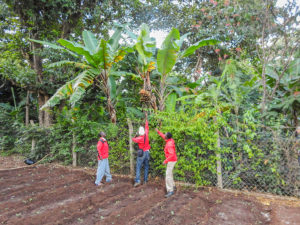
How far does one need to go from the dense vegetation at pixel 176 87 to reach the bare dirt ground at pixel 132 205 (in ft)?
1.72

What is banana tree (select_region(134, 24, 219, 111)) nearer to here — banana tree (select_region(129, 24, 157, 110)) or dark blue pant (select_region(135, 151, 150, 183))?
banana tree (select_region(129, 24, 157, 110))

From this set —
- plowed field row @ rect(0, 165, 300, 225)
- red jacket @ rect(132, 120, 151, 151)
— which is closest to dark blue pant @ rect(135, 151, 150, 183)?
red jacket @ rect(132, 120, 151, 151)

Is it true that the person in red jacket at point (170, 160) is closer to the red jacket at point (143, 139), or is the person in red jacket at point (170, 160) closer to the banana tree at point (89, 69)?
the red jacket at point (143, 139)

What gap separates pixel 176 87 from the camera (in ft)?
21.5

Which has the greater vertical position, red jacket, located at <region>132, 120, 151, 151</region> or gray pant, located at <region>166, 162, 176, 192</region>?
red jacket, located at <region>132, 120, 151, 151</region>

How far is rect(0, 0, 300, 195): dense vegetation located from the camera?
4480 millimetres

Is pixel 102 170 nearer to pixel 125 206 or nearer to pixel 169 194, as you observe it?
pixel 125 206

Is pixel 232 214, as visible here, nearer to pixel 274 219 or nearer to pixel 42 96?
pixel 274 219

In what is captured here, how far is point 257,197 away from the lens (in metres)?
4.23

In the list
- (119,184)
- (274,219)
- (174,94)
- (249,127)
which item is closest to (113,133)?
(119,184)

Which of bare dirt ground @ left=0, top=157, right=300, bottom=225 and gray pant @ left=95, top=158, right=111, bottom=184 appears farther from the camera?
gray pant @ left=95, top=158, right=111, bottom=184

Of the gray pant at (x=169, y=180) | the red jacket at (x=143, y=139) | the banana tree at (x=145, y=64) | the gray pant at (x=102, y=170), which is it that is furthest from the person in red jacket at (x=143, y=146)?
the gray pant at (x=102, y=170)

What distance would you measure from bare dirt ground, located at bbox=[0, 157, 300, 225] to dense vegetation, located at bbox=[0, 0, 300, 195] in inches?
20.6

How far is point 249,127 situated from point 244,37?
18.1 feet
